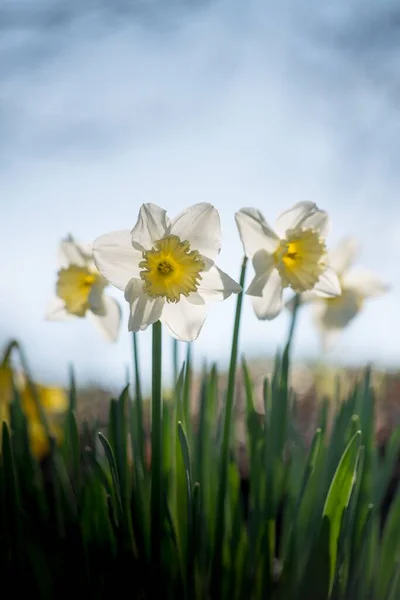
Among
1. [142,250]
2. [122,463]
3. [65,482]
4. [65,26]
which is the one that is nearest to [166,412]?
[122,463]

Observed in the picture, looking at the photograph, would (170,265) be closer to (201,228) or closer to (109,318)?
(201,228)

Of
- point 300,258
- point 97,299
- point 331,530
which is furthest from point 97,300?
point 331,530

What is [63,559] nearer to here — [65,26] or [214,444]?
[214,444]

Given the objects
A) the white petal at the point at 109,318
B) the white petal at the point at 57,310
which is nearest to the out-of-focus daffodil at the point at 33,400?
the white petal at the point at 57,310

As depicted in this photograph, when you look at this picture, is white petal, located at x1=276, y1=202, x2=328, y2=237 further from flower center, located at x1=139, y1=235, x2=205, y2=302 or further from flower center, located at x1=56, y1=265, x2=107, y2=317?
flower center, located at x1=56, y1=265, x2=107, y2=317

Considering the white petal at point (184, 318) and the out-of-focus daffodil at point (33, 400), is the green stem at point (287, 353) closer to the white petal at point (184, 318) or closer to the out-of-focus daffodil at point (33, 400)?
the white petal at point (184, 318)

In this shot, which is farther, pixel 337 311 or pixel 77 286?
pixel 337 311

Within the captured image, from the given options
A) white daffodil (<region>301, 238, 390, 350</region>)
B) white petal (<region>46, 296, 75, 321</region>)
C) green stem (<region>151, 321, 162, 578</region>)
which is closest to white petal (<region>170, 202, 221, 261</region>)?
green stem (<region>151, 321, 162, 578</region>)
